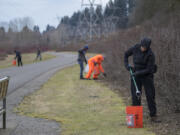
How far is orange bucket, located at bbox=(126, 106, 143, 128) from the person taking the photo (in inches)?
276

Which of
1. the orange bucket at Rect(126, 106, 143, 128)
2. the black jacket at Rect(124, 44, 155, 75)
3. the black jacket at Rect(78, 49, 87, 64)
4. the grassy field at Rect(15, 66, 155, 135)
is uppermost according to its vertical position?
the black jacket at Rect(124, 44, 155, 75)

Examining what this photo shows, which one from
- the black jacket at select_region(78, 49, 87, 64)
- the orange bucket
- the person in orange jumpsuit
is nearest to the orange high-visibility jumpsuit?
the person in orange jumpsuit

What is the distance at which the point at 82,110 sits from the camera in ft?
31.1

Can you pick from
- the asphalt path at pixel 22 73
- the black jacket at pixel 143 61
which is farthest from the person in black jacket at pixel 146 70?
the asphalt path at pixel 22 73

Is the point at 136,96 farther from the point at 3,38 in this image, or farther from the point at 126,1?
the point at 3,38

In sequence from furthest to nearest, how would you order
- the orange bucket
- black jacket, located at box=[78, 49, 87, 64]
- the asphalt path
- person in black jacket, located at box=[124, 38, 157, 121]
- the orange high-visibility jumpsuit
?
black jacket, located at box=[78, 49, 87, 64] → the orange high-visibility jumpsuit → the asphalt path → person in black jacket, located at box=[124, 38, 157, 121] → the orange bucket

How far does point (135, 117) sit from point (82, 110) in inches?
108

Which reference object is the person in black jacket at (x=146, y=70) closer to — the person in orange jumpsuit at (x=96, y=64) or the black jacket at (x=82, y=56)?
the person in orange jumpsuit at (x=96, y=64)

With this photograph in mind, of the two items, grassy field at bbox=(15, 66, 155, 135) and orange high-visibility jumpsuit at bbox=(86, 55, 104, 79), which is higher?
orange high-visibility jumpsuit at bbox=(86, 55, 104, 79)

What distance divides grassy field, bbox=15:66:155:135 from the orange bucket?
0.14 m

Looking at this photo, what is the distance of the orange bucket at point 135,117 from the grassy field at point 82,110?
142 mm

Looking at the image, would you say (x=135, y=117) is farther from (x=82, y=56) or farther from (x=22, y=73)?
(x=22, y=73)

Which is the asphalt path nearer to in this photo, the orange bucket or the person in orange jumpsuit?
the person in orange jumpsuit

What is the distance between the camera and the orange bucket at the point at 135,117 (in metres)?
7.02
